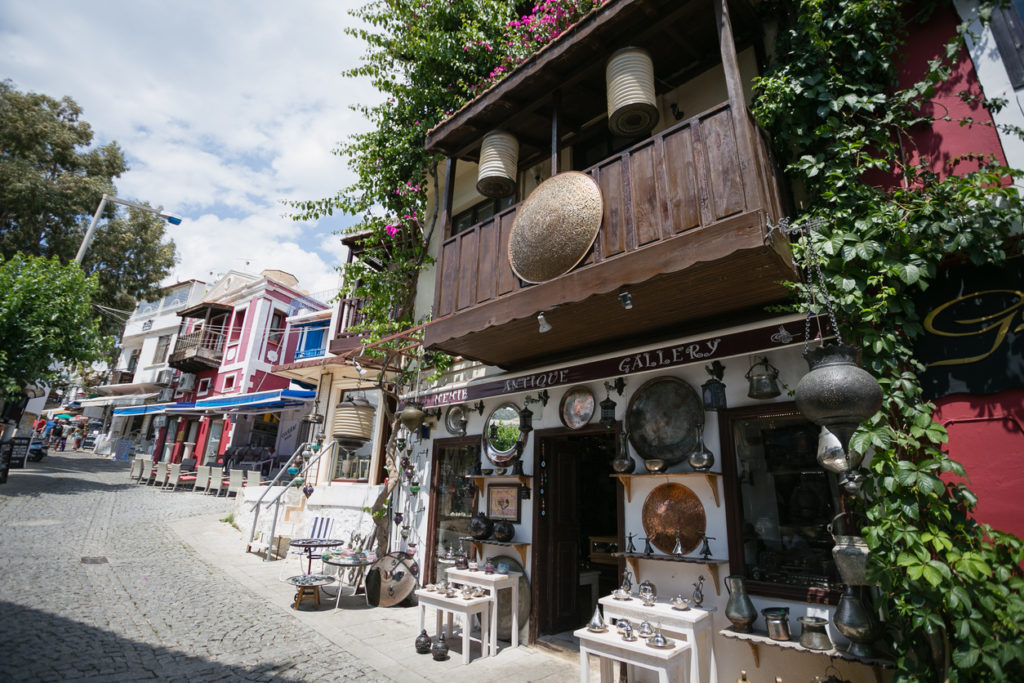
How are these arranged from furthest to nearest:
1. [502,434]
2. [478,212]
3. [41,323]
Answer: [41,323], [478,212], [502,434]

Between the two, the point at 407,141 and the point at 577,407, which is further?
the point at 407,141

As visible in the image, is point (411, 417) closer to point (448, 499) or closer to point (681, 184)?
point (448, 499)

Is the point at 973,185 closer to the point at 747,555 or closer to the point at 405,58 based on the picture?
the point at 747,555

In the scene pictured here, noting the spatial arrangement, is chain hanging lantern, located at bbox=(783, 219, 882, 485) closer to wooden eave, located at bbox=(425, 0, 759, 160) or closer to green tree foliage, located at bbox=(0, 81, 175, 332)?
wooden eave, located at bbox=(425, 0, 759, 160)

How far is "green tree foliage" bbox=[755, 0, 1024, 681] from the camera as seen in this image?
125 inches

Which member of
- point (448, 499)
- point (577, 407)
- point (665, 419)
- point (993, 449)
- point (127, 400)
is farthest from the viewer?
point (127, 400)

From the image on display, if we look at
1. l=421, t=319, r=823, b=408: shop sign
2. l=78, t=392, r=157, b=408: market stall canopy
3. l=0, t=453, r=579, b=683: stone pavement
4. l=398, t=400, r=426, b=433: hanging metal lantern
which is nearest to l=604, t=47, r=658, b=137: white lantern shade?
l=421, t=319, r=823, b=408: shop sign

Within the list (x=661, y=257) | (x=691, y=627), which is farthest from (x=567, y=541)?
(x=661, y=257)

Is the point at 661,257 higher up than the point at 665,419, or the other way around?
the point at 661,257

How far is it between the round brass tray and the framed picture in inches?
129

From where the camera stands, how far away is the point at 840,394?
3.08 metres

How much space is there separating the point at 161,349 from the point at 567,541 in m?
32.5

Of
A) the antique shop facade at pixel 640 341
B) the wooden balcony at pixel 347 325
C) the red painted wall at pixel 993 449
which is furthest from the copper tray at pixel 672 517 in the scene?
the wooden balcony at pixel 347 325

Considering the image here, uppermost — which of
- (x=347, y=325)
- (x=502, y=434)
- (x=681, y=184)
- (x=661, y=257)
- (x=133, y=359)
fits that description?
(x=133, y=359)
